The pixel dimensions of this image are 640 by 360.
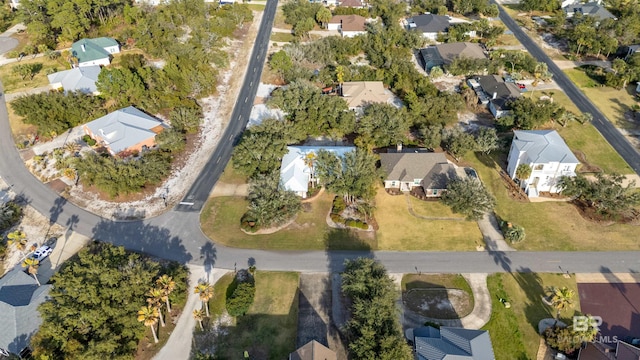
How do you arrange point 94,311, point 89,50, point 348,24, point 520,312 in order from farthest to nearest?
point 348,24, point 89,50, point 520,312, point 94,311

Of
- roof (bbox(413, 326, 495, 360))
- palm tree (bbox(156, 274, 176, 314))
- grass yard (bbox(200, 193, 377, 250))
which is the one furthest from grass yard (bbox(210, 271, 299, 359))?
roof (bbox(413, 326, 495, 360))

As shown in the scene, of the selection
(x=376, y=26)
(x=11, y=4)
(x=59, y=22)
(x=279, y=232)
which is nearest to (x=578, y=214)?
(x=279, y=232)

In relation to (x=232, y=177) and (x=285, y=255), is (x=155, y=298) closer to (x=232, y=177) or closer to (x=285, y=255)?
(x=285, y=255)

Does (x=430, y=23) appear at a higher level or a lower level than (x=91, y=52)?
lower

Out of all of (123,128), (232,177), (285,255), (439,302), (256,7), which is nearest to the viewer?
(439,302)

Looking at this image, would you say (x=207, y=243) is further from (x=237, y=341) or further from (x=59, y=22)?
(x=59, y=22)

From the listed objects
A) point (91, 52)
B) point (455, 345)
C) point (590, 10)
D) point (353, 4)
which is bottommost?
point (455, 345)

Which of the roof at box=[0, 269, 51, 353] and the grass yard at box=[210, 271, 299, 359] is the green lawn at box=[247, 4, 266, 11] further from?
the roof at box=[0, 269, 51, 353]

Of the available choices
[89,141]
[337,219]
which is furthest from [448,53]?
[89,141]
